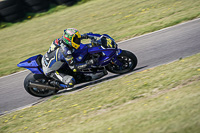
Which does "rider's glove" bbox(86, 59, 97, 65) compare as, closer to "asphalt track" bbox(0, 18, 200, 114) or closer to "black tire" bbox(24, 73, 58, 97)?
"asphalt track" bbox(0, 18, 200, 114)

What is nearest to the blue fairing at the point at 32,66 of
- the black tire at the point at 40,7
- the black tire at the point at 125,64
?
the black tire at the point at 125,64

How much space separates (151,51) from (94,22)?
5737mm

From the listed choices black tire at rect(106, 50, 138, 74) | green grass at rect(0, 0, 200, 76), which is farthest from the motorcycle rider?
green grass at rect(0, 0, 200, 76)

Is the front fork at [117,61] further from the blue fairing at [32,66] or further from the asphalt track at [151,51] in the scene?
the blue fairing at [32,66]

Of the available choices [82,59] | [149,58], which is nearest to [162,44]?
[149,58]

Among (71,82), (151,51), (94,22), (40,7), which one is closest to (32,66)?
(71,82)

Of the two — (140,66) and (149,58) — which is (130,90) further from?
(149,58)

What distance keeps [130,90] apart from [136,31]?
5.46 meters

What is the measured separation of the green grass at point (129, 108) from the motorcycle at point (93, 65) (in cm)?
36

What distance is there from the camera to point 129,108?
4629 millimetres

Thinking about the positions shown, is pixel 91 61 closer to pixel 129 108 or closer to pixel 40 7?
pixel 129 108

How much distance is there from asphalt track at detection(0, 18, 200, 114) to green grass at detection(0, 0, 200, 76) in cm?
70

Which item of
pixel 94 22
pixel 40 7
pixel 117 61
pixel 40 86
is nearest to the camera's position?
pixel 117 61

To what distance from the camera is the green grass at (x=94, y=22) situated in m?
10.8
